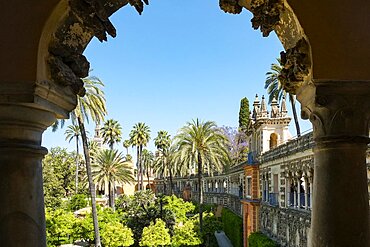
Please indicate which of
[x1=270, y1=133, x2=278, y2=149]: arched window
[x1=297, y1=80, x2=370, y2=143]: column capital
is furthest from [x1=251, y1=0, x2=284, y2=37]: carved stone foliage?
[x1=270, y1=133, x2=278, y2=149]: arched window

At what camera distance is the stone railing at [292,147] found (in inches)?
742

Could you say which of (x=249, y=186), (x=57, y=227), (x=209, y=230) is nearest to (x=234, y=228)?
(x=209, y=230)

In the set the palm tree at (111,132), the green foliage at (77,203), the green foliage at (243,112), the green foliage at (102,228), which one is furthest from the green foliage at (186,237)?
the palm tree at (111,132)

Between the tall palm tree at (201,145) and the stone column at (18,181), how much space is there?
1083 inches

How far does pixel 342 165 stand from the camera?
326 centimetres

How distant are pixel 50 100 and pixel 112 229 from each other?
28.5 meters

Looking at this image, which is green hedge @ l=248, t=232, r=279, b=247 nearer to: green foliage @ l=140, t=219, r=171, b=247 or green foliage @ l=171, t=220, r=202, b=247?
green foliage @ l=171, t=220, r=202, b=247

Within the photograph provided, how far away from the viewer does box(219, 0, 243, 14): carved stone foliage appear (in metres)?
3.68

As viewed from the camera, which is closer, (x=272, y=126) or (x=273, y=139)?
(x=272, y=126)

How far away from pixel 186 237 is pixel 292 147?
1316 centimetres

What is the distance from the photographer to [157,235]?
1195 inches

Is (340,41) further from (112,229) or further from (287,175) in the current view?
(112,229)

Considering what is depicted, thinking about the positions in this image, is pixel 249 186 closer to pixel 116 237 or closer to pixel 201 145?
pixel 201 145

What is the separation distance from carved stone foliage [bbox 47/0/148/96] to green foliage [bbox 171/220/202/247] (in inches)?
1149
